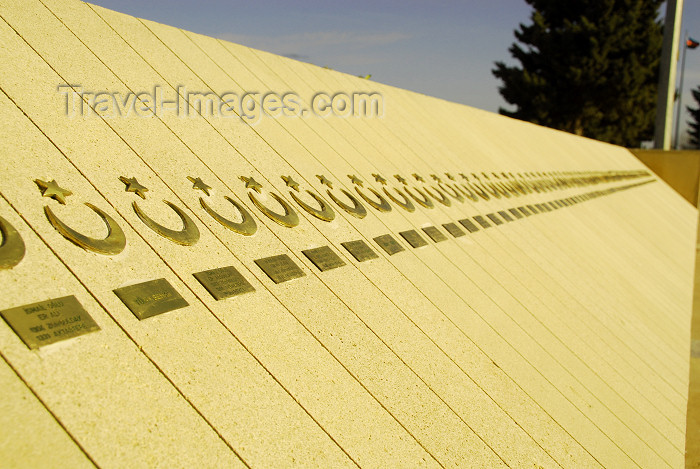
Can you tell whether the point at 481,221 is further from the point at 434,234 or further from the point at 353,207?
the point at 353,207

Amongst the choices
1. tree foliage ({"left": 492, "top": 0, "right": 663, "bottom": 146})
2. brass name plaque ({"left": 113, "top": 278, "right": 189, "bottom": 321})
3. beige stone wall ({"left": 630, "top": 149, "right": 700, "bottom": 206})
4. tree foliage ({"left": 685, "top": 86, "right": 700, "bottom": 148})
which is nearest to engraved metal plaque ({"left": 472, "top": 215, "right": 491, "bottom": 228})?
brass name plaque ({"left": 113, "top": 278, "right": 189, "bottom": 321})

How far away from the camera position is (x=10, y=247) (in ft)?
7.09

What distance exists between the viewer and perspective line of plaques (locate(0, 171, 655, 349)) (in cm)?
208

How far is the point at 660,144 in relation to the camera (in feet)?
84.9

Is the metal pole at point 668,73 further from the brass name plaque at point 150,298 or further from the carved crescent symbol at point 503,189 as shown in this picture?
the brass name plaque at point 150,298

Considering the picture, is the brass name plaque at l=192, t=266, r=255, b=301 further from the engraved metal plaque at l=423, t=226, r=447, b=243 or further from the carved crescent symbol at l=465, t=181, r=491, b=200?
the carved crescent symbol at l=465, t=181, r=491, b=200

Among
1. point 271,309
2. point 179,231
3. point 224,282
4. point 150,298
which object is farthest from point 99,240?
point 271,309

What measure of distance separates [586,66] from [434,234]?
96.9 ft

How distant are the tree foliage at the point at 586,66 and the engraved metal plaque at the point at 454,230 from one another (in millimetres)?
27967

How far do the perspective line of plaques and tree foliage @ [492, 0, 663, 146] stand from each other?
27.5 meters

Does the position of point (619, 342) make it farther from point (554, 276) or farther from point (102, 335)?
point (102, 335)

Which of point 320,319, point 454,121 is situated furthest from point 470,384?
point 454,121

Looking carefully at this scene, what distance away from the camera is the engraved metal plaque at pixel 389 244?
4090mm

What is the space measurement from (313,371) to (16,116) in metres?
1.70
